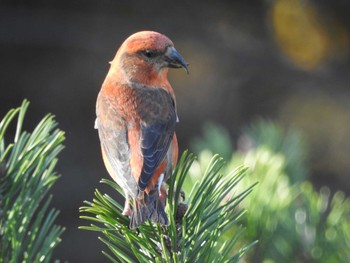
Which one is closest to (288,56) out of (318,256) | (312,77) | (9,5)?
(312,77)

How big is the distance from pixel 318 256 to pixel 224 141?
61cm

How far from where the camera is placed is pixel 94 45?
5.83 metres

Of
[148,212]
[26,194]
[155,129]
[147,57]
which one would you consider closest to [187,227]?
[148,212]

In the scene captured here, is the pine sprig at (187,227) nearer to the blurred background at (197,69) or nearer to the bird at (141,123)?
the bird at (141,123)

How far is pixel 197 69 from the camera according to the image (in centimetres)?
589

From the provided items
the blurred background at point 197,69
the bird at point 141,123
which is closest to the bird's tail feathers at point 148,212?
the bird at point 141,123

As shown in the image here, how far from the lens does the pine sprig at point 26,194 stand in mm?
1638

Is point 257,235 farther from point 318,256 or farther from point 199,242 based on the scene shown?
point 199,242

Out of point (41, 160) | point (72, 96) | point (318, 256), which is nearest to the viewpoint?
point (41, 160)

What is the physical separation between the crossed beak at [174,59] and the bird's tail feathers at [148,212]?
77cm

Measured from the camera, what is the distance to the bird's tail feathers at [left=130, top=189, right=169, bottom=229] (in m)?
1.67

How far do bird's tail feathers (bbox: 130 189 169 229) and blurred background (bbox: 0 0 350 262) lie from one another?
348 centimetres

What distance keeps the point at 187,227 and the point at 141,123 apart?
0.84m

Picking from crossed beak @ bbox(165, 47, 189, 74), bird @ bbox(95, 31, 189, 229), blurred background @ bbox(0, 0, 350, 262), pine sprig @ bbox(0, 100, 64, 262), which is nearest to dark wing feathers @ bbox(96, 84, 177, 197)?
bird @ bbox(95, 31, 189, 229)
